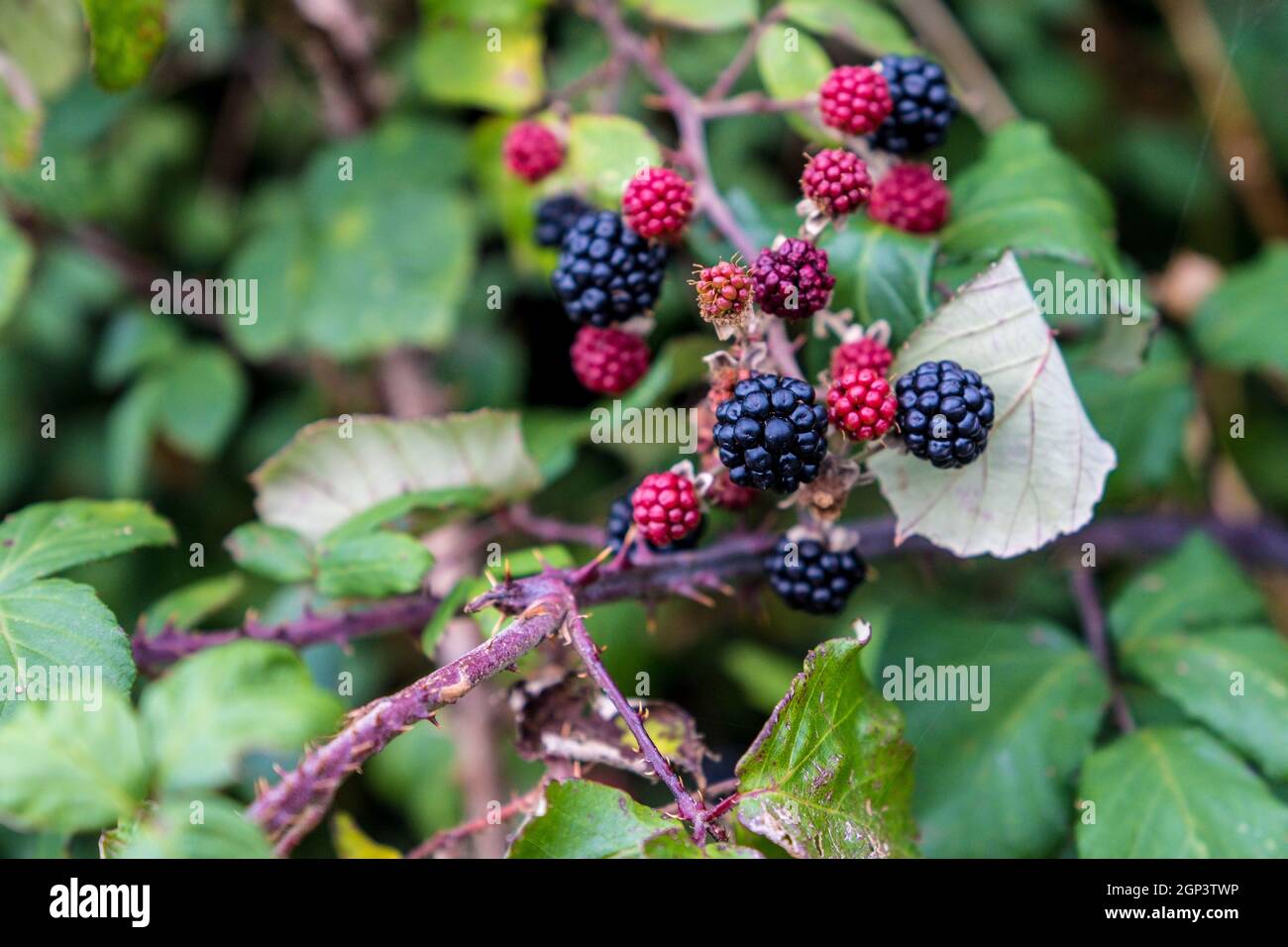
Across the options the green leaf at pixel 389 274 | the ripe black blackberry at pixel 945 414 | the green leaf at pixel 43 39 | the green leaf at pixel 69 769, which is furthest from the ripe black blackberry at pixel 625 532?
the green leaf at pixel 43 39

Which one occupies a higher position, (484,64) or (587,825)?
(484,64)

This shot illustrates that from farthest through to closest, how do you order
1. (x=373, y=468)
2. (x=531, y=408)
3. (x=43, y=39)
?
(x=531, y=408)
(x=43, y=39)
(x=373, y=468)

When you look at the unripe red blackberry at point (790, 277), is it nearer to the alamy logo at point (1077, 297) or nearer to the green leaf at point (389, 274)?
the alamy logo at point (1077, 297)

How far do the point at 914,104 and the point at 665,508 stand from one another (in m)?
0.83

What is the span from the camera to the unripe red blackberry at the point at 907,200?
1.83m

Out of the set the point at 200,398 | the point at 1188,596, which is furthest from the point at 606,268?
the point at 200,398

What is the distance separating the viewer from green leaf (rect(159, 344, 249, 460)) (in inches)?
107

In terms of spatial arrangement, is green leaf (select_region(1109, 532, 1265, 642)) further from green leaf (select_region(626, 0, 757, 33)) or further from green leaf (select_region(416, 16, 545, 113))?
green leaf (select_region(416, 16, 545, 113))

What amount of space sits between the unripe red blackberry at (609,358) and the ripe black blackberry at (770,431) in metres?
0.47

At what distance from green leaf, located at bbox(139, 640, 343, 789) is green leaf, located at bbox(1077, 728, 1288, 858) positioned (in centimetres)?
127

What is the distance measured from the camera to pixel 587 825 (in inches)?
51.9

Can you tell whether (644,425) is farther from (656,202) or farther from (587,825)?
(587,825)
